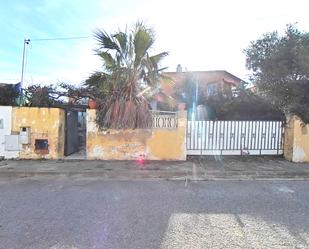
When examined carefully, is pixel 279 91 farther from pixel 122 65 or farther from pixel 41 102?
pixel 41 102

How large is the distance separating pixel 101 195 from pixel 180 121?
4.78 m

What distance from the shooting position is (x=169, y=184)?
25.1 feet

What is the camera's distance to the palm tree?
10.3 meters

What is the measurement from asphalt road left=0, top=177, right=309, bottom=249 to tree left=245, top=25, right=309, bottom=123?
542 centimetres

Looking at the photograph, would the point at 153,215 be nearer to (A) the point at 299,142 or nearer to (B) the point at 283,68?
(A) the point at 299,142

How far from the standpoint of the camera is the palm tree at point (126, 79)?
10289 mm

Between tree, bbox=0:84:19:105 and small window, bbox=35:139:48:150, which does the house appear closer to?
small window, bbox=35:139:48:150

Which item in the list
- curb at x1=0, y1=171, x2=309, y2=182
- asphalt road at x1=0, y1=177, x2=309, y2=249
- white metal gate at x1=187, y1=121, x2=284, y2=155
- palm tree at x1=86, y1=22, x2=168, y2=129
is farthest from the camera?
white metal gate at x1=187, y1=121, x2=284, y2=155

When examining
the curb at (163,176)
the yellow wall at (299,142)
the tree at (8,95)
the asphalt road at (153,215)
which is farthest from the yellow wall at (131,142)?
the yellow wall at (299,142)

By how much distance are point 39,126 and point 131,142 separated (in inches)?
123

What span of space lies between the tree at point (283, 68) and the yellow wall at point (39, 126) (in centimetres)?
819

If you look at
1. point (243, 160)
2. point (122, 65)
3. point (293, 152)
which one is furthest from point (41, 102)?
point (293, 152)

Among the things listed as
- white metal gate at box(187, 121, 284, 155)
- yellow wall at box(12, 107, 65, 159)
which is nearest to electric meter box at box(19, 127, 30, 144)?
yellow wall at box(12, 107, 65, 159)

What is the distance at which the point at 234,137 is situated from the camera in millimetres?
11516
